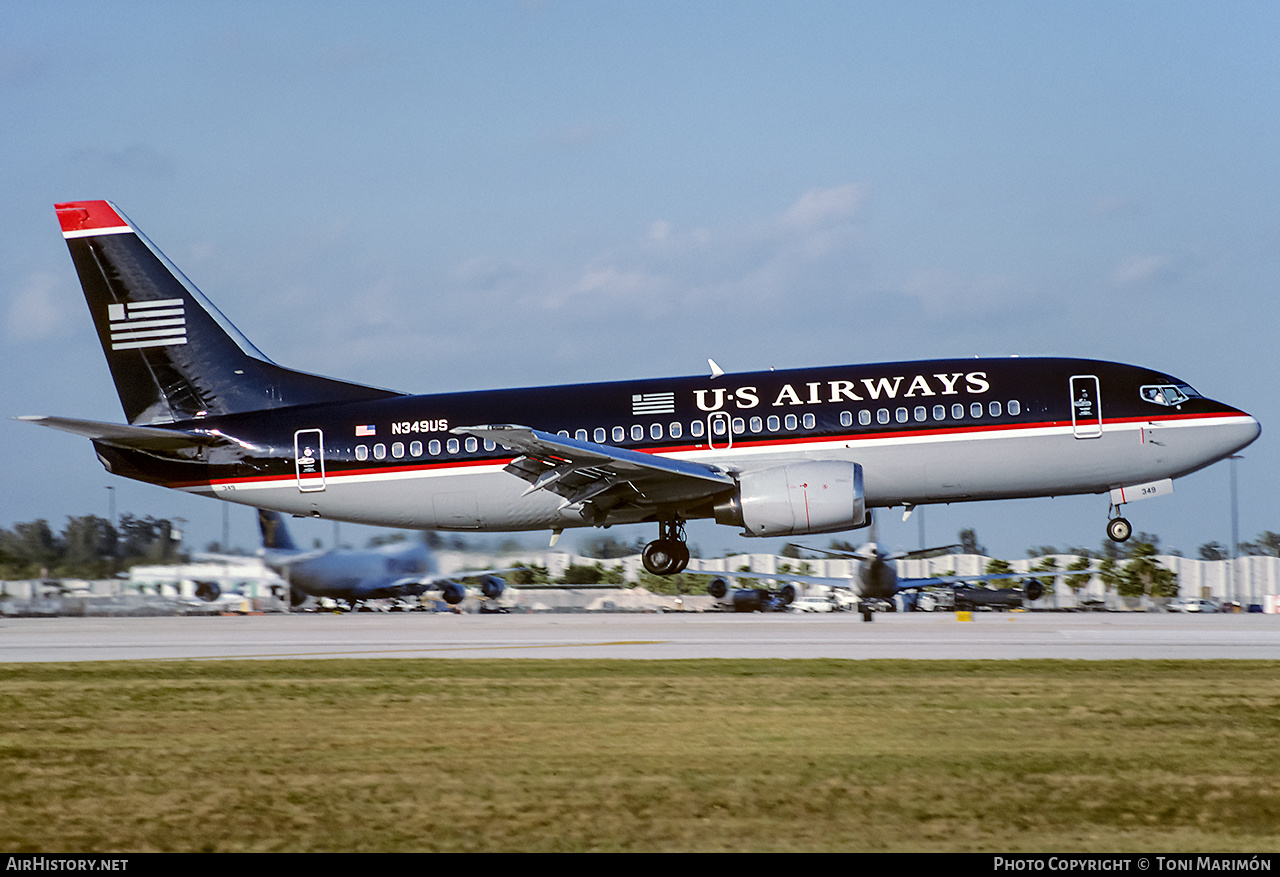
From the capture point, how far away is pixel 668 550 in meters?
30.3

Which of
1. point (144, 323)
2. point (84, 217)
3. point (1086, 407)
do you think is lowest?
point (1086, 407)

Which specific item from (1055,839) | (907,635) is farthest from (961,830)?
(907,635)

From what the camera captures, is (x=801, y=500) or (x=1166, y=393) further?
(x=1166, y=393)

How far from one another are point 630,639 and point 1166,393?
1252 centimetres

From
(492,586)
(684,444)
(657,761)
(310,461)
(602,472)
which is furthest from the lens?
(492,586)

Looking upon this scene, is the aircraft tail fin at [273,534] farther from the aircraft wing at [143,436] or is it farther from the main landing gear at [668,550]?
the main landing gear at [668,550]

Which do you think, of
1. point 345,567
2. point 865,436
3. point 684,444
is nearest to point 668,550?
point 684,444

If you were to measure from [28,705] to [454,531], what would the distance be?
14.5 metres

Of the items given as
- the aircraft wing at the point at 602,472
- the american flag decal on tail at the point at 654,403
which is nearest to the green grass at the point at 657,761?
the aircraft wing at the point at 602,472

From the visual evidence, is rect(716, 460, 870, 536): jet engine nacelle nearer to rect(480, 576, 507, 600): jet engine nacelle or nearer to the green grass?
the green grass

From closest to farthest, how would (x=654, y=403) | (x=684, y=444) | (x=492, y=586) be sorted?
1. (x=684, y=444)
2. (x=654, y=403)
3. (x=492, y=586)

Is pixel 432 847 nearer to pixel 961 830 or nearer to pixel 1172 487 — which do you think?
pixel 961 830

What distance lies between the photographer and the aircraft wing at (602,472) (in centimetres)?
2658

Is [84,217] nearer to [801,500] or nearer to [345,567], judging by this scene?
[345,567]
